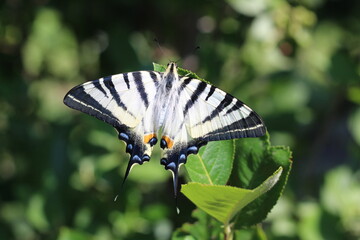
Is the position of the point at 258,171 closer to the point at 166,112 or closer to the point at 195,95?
the point at 195,95

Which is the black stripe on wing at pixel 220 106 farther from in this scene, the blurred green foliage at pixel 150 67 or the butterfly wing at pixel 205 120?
the blurred green foliage at pixel 150 67

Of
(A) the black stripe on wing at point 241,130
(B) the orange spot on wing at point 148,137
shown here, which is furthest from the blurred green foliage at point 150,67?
(A) the black stripe on wing at point 241,130

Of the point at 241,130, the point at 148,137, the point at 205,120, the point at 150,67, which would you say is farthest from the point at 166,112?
the point at 150,67

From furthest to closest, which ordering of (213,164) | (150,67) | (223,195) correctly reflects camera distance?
1. (150,67)
2. (213,164)
3. (223,195)

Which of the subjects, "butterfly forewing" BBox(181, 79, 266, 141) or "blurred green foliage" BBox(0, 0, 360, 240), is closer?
"butterfly forewing" BBox(181, 79, 266, 141)

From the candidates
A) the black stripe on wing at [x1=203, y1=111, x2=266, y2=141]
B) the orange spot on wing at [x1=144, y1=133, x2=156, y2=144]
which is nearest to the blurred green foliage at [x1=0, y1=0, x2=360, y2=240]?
the orange spot on wing at [x1=144, y1=133, x2=156, y2=144]

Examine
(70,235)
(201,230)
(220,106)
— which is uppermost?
(220,106)

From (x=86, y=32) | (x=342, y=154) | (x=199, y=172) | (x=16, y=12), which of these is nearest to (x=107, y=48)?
(x=86, y=32)

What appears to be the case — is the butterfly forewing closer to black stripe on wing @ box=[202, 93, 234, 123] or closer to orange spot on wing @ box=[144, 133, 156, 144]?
black stripe on wing @ box=[202, 93, 234, 123]
